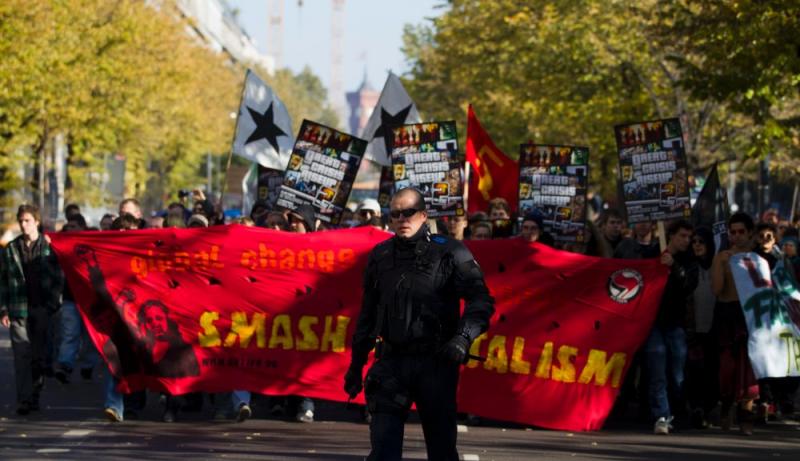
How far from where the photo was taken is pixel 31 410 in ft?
43.7

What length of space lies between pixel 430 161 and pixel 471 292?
6.97 meters

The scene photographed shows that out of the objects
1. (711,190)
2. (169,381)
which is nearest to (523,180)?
(711,190)

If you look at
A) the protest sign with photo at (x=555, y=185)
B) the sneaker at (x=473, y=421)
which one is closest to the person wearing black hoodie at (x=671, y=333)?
the sneaker at (x=473, y=421)

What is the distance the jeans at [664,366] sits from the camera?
12461 millimetres

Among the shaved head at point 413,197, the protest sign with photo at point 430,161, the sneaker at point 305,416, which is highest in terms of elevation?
the protest sign with photo at point 430,161

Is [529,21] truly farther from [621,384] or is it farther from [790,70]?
[621,384]

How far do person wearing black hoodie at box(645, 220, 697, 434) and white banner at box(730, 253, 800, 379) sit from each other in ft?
1.21

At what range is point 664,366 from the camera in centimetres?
1253

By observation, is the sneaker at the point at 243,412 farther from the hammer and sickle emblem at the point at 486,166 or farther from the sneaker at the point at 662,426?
the hammer and sickle emblem at the point at 486,166

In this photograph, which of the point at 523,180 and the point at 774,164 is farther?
the point at 774,164

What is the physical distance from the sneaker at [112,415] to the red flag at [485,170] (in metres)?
5.54

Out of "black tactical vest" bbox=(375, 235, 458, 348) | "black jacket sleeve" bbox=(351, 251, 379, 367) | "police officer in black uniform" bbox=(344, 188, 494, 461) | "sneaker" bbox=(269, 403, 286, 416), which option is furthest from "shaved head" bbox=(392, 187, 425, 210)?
"sneaker" bbox=(269, 403, 286, 416)

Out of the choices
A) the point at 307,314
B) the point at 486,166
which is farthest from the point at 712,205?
the point at 307,314

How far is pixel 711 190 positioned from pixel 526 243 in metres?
Result: 3.68
